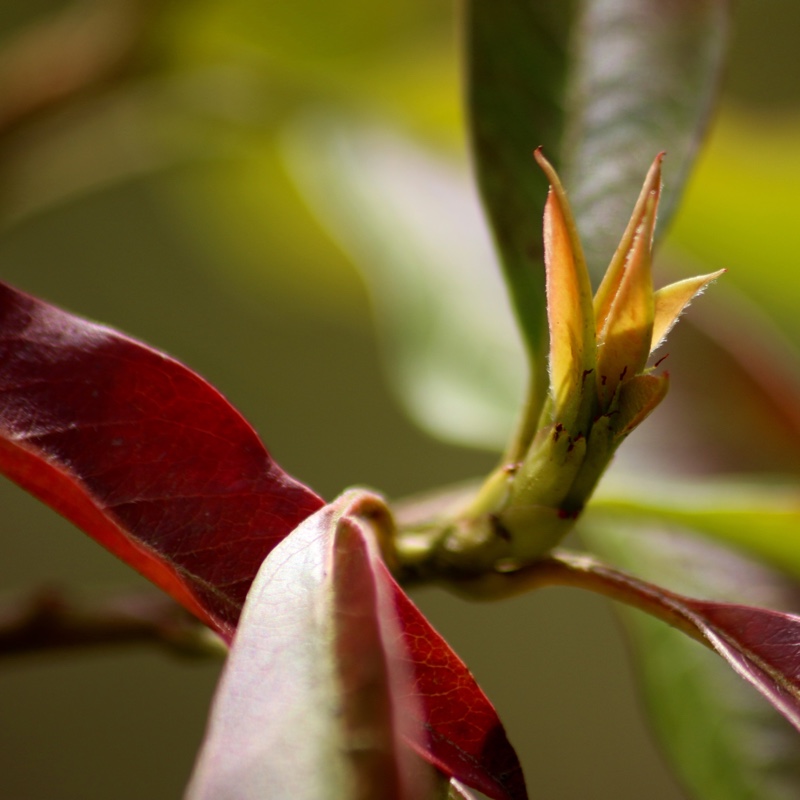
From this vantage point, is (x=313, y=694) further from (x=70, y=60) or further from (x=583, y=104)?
(x=70, y=60)

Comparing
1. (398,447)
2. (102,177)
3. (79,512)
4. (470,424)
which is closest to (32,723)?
(398,447)

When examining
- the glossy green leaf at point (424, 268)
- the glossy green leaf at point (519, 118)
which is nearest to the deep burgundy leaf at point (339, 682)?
the glossy green leaf at point (519, 118)

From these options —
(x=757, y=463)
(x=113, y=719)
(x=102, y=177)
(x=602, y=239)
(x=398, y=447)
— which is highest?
(x=602, y=239)

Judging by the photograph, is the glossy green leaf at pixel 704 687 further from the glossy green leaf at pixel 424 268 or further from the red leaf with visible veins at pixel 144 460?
the red leaf with visible veins at pixel 144 460

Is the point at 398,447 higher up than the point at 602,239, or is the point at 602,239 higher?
the point at 602,239

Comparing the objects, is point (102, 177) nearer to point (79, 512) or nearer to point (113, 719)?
point (79, 512)

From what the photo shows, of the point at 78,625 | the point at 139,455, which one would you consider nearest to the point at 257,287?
the point at 78,625

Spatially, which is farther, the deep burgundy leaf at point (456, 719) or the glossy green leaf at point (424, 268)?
the glossy green leaf at point (424, 268)
